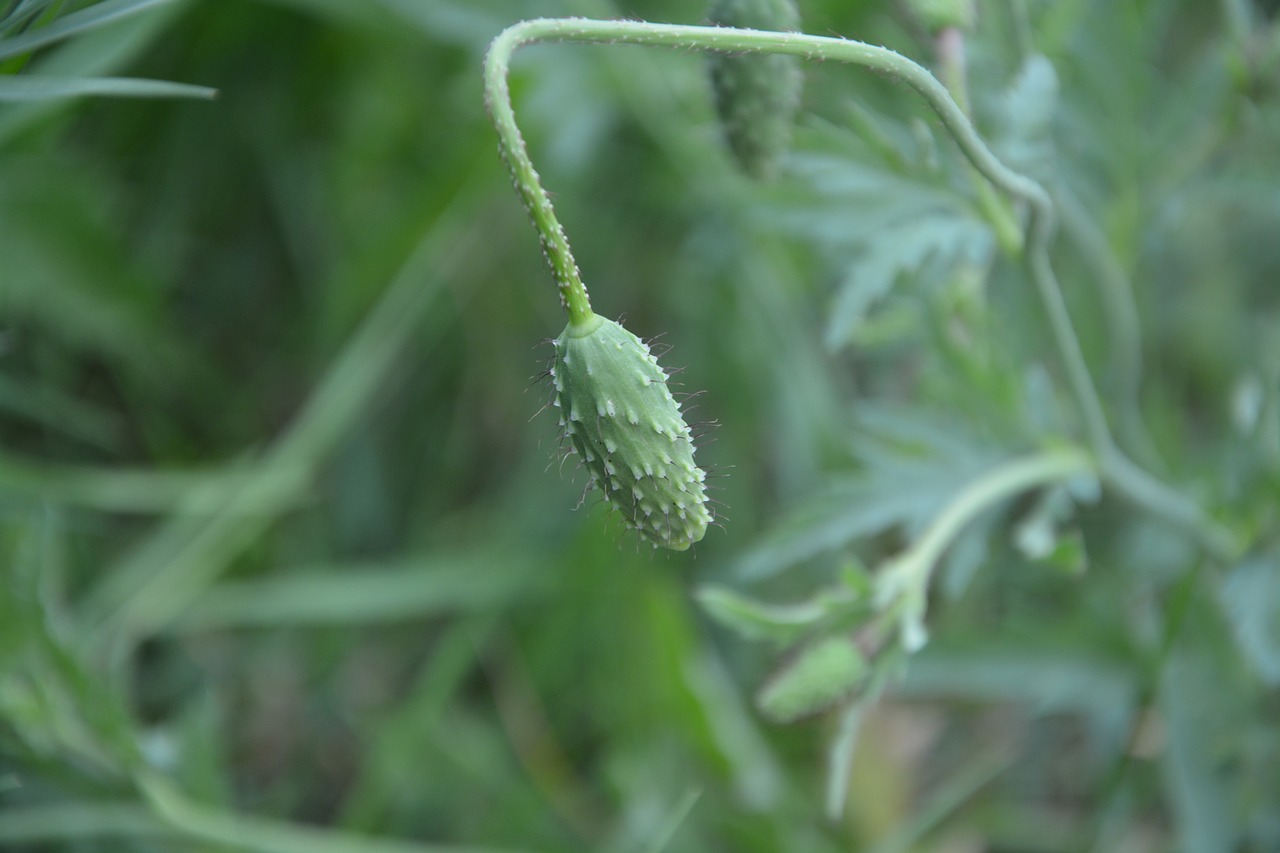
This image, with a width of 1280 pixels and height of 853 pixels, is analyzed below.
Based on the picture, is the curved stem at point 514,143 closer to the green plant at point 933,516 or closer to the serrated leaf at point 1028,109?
the green plant at point 933,516

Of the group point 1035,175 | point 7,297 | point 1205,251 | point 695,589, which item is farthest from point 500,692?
point 1205,251

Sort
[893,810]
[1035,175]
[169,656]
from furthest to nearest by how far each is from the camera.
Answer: [169,656] < [893,810] < [1035,175]

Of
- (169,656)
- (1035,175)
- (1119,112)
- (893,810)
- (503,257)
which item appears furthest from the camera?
(503,257)

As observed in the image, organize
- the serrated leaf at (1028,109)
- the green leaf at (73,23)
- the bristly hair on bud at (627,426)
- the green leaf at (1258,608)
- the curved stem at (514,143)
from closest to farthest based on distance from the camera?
the curved stem at (514,143) < the bristly hair on bud at (627,426) < the green leaf at (73,23) < the serrated leaf at (1028,109) < the green leaf at (1258,608)

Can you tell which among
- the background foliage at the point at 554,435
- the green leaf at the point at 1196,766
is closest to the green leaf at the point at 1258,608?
the background foliage at the point at 554,435

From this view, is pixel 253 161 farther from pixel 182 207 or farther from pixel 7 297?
pixel 7 297

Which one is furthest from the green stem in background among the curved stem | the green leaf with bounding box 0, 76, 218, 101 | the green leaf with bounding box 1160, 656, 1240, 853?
the green leaf with bounding box 1160, 656, 1240, 853

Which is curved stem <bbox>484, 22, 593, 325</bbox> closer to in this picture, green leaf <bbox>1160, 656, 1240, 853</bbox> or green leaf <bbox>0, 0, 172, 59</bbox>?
green leaf <bbox>0, 0, 172, 59</bbox>
